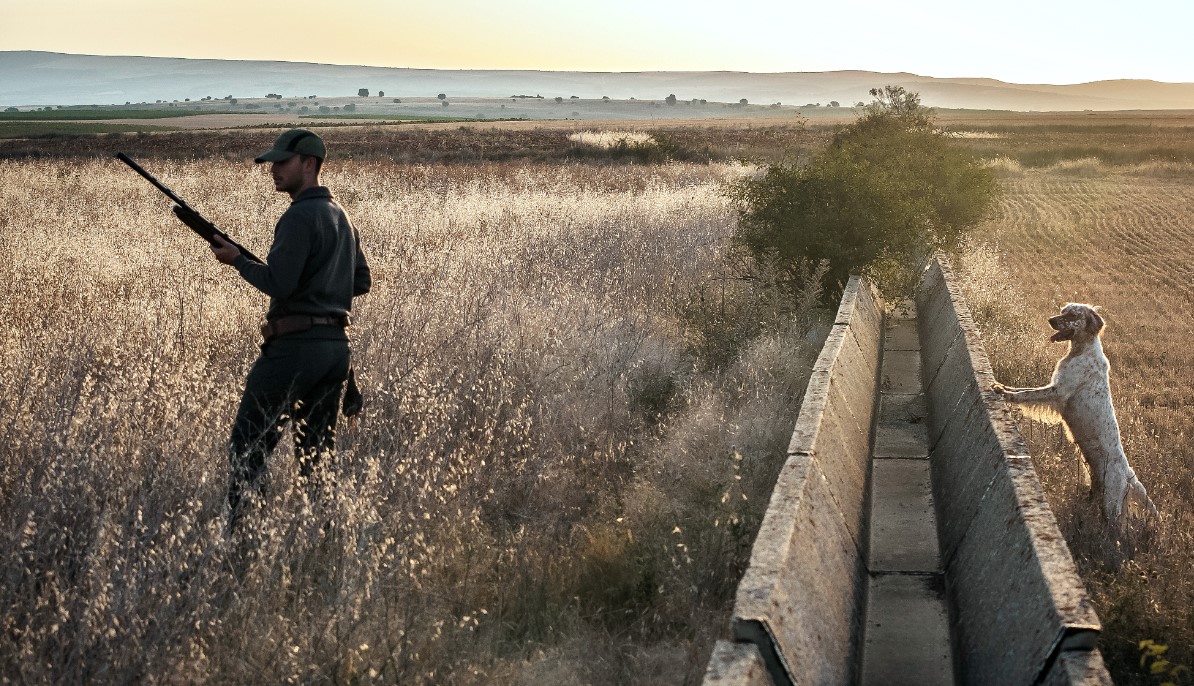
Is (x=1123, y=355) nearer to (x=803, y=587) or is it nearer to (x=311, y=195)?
(x=803, y=587)

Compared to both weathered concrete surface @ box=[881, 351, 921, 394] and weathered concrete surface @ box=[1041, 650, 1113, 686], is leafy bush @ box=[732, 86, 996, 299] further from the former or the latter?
weathered concrete surface @ box=[1041, 650, 1113, 686]

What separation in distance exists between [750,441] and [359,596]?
3.75 meters

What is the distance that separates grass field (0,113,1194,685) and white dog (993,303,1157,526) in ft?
0.75

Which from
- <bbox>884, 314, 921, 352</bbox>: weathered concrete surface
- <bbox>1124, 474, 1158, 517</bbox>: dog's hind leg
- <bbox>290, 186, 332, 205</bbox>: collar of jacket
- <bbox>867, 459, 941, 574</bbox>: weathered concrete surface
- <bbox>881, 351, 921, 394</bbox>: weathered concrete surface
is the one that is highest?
<bbox>290, 186, 332, 205</bbox>: collar of jacket

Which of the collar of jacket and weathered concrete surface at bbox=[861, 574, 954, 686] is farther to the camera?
the collar of jacket

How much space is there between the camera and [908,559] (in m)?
6.21

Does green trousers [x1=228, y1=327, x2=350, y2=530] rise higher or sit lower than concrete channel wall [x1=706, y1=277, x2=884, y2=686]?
higher

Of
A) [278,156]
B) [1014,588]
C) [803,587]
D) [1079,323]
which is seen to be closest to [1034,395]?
[1079,323]

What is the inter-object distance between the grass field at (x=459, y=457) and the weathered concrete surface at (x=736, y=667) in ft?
2.79

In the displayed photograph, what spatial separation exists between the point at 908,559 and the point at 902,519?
2.16ft

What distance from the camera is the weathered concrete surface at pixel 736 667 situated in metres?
3.43

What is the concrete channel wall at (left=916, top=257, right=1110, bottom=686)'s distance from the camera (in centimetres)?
383

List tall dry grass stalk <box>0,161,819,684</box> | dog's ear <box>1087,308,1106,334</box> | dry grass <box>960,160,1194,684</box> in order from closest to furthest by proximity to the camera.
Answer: tall dry grass stalk <box>0,161,819,684</box> → dry grass <box>960,160,1194,684</box> → dog's ear <box>1087,308,1106,334</box>

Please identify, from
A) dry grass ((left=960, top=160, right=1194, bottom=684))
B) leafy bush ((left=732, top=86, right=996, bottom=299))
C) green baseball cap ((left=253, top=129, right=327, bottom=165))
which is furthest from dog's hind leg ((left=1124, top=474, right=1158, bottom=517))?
leafy bush ((left=732, top=86, right=996, bottom=299))
